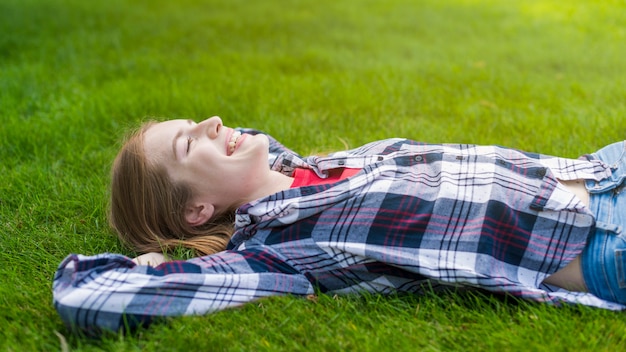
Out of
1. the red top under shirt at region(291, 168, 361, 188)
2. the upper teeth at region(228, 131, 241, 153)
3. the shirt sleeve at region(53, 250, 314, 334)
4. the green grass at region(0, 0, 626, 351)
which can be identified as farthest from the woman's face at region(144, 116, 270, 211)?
the green grass at region(0, 0, 626, 351)

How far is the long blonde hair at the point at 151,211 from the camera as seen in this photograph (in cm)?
259

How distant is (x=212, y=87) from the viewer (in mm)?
5051

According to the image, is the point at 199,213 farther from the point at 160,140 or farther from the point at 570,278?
the point at 570,278

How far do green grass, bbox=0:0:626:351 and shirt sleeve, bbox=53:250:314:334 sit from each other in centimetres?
5

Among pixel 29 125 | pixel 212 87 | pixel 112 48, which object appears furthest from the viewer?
pixel 112 48

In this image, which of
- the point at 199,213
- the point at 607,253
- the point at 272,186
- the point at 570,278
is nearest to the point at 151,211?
the point at 199,213

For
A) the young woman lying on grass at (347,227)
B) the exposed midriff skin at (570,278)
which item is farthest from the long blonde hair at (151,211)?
the exposed midriff skin at (570,278)

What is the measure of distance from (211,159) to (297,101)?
88.6 inches

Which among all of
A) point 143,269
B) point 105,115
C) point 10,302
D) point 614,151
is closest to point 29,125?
point 105,115

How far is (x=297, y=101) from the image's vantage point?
15.5 ft

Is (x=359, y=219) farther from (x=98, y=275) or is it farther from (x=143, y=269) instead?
(x=98, y=275)

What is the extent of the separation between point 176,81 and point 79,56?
4.91ft

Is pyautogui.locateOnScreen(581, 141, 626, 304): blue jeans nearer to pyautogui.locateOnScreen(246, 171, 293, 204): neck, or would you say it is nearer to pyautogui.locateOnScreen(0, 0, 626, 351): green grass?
pyautogui.locateOnScreen(0, 0, 626, 351): green grass

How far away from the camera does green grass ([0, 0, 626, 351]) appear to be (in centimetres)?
213
